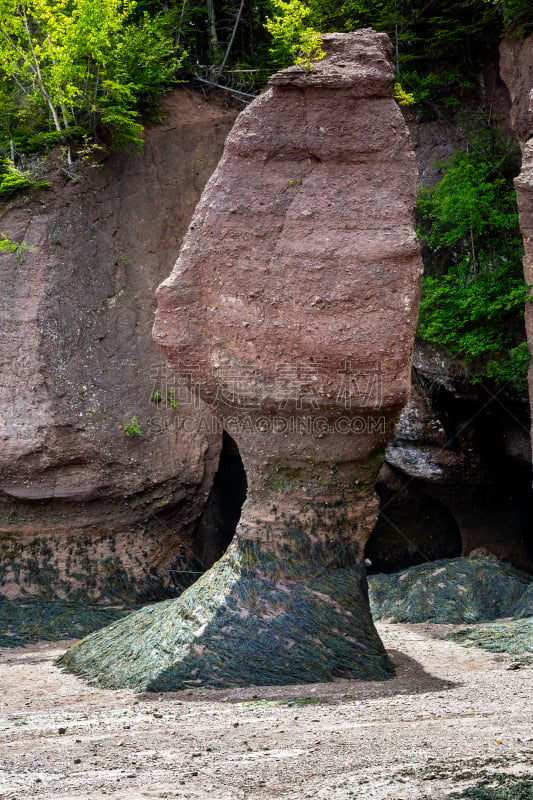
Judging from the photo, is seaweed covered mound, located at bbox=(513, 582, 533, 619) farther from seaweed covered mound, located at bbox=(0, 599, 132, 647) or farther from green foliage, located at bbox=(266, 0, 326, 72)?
green foliage, located at bbox=(266, 0, 326, 72)

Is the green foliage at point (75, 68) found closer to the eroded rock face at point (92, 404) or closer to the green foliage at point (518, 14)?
the eroded rock face at point (92, 404)

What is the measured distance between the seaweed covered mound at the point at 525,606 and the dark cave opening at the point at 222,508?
3.66 m

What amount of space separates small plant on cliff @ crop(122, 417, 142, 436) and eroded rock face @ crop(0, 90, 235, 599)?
40 mm

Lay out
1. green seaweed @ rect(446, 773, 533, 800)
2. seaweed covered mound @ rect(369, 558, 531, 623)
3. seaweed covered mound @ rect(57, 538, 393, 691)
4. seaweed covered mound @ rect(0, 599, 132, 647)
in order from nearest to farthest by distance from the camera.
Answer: green seaweed @ rect(446, 773, 533, 800) < seaweed covered mound @ rect(57, 538, 393, 691) < seaweed covered mound @ rect(0, 599, 132, 647) < seaweed covered mound @ rect(369, 558, 531, 623)

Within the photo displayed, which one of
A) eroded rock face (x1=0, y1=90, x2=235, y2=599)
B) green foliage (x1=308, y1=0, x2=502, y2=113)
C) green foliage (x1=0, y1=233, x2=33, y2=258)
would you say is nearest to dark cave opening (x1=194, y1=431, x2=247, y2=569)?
eroded rock face (x1=0, y1=90, x2=235, y2=599)

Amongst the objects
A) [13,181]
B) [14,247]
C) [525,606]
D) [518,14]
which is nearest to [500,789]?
[525,606]

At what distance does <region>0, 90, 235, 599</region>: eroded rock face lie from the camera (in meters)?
9.73

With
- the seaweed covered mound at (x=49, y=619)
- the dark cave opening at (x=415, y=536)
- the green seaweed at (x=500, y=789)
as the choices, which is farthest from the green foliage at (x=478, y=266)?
the green seaweed at (x=500, y=789)

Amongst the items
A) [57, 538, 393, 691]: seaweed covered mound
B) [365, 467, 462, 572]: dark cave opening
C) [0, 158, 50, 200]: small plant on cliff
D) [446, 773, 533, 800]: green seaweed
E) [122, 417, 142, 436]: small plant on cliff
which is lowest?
[365, 467, 462, 572]: dark cave opening

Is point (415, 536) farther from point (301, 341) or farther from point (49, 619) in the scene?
point (301, 341)

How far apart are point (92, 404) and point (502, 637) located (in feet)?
16.0

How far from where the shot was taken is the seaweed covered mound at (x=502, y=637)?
724 centimetres

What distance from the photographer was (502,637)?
25.1 ft

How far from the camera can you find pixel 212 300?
6.70m
